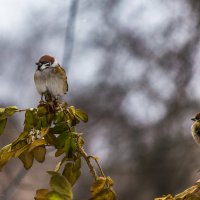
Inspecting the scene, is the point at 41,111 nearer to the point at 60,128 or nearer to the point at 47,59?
the point at 60,128

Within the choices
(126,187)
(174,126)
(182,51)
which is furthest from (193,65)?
(126,187)

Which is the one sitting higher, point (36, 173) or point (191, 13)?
point (191, 13)

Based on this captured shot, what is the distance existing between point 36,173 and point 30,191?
0.54ft

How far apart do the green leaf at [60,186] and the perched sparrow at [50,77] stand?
0.76 m

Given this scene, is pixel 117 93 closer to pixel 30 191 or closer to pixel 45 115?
pixel 30 191

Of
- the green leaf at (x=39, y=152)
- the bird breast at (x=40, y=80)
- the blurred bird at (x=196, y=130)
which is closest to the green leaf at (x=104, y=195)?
the green leaf at (x=39, y=152)

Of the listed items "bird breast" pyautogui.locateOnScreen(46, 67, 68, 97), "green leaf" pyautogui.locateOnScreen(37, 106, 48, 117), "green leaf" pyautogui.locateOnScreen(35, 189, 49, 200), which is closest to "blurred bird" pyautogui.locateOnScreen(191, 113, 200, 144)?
"bird breast" pyautogui.locateOnScreen(46, 67, 68, 97)

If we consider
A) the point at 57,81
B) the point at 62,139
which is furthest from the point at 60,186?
the point at 57,81

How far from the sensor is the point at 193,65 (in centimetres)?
562

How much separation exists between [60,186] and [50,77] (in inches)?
35.6

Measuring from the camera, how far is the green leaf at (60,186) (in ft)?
1.96

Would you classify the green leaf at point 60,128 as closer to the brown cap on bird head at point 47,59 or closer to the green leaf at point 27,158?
the green leaf at point 27,158

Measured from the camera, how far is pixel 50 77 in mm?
1495

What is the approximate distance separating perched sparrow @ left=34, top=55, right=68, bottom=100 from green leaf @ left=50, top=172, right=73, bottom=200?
0.76 metres
